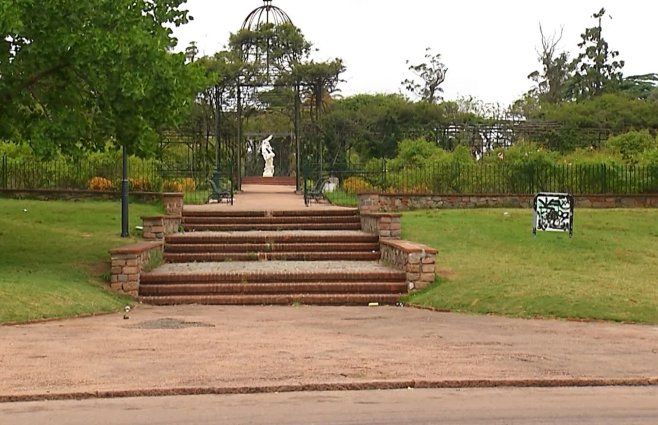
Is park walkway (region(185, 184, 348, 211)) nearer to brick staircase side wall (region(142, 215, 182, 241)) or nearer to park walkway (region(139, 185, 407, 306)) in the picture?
park walkway (region(139, 185, 407, 306))

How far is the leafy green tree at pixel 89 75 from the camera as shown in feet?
49.1

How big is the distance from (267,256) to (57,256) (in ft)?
13.3

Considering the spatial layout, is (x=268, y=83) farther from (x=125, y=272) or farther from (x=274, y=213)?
(x=125, y=272)

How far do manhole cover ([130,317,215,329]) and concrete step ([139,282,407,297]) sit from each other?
299 cm

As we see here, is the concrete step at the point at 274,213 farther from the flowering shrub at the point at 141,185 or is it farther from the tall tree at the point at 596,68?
the tall tree at the point at 596,68

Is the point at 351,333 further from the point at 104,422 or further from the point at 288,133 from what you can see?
the point at 288,133

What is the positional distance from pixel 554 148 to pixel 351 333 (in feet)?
109

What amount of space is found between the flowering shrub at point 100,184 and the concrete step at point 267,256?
9.92 meters

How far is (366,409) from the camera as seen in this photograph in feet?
23.7

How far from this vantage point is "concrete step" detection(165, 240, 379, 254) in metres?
19.4

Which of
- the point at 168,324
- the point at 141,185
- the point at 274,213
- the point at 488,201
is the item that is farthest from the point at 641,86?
the point at 168,324

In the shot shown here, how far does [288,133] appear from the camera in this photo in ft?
156

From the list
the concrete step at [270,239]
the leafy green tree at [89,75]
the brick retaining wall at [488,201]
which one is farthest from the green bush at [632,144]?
the leafy green tree at [89,75]

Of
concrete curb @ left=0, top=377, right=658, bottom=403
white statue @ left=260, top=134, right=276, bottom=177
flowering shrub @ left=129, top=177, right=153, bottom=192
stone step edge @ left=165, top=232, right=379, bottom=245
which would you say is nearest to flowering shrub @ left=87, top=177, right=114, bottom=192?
flowering shrub @ left=129, top=177, right=153, bottom=192
